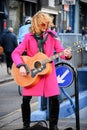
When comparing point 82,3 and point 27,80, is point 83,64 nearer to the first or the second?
point 27,80

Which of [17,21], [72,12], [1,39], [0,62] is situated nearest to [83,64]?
[1,39]

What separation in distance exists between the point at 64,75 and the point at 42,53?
3.16 feet

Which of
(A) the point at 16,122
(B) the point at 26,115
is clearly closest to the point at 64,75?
(B) the point at 26,115

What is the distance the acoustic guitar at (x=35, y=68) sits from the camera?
21.6 feet

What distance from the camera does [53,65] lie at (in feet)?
22.2

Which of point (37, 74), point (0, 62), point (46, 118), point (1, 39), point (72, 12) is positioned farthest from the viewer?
point (72, 12)

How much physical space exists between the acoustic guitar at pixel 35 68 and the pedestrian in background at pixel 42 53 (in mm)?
65

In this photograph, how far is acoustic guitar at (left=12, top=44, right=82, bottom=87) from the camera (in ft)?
21.6

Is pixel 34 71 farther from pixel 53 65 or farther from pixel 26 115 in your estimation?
pixel 26 115

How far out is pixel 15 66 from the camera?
6.73 meters

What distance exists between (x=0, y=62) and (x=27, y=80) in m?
16.7

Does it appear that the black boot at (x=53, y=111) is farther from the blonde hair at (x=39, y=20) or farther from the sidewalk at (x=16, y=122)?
the blonde hair at (x=39, y=20)

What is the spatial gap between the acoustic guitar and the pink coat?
10 cm

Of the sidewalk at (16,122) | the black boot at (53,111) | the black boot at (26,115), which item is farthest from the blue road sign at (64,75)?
the black boot at (26,115)
